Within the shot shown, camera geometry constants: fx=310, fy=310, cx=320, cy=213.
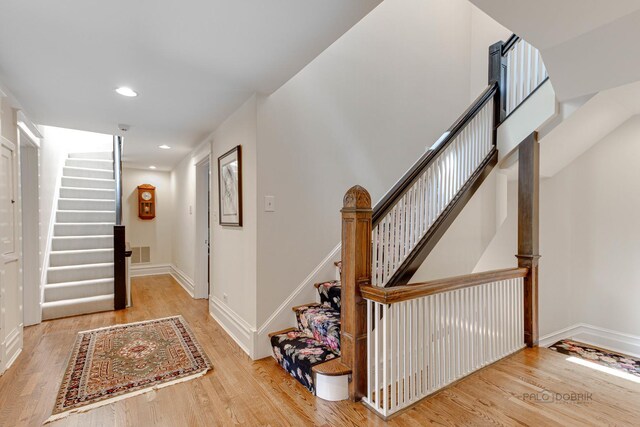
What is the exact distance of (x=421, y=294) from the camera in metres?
1.92

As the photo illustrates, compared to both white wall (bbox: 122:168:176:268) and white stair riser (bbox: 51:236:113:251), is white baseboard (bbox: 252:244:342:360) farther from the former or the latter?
white wall (bbox: 122:168:176:268)

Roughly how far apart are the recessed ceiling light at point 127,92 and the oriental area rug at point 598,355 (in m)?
4.72

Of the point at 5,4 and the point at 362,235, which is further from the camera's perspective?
the point at 362,235

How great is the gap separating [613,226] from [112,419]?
502 centimetres

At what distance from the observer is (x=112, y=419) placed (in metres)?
1.84

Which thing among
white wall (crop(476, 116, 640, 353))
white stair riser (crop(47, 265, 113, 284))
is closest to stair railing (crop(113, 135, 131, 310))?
white stair riser (crop(47, 265, 113, 284))

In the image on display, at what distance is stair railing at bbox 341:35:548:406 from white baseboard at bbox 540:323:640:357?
1142 millimetres

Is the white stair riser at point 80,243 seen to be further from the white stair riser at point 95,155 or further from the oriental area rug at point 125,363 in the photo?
the white stair riser at point 95,155

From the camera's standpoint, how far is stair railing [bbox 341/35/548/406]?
6.22 feet

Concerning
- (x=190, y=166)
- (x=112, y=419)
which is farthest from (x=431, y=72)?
(x=112, y=419)

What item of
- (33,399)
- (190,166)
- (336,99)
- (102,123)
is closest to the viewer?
(33,399)

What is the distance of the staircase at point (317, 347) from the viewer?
1966 mm

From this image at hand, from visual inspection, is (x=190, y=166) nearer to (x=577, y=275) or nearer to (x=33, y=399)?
(x=33, y=399)

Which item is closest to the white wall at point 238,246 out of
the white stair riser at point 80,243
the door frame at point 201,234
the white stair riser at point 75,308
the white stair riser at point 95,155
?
the door frame at point 201,234
